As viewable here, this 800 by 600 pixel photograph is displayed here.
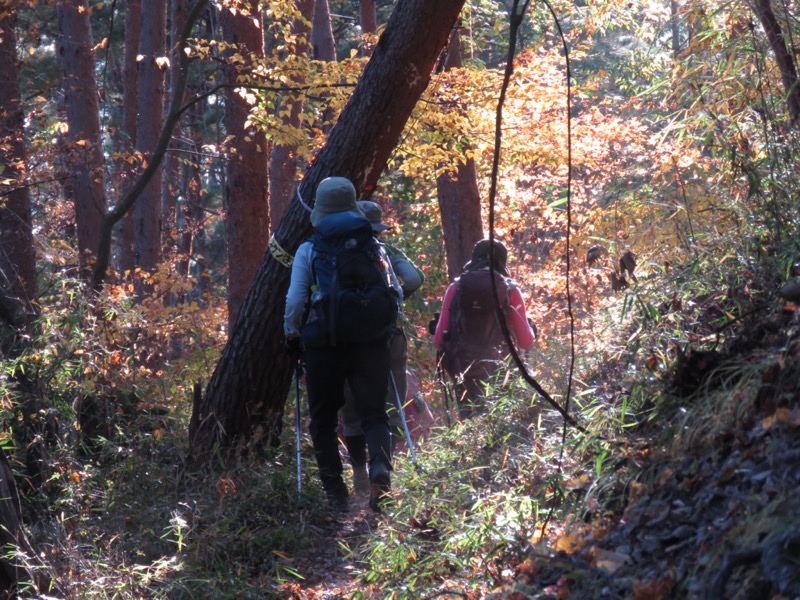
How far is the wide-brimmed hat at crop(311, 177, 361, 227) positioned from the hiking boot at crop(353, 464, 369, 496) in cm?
188

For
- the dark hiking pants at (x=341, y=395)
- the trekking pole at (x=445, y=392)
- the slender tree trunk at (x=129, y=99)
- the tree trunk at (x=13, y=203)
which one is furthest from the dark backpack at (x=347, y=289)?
the slender tree trunk at (x=129, y=99)

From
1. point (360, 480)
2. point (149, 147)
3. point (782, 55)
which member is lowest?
point (360, 480)

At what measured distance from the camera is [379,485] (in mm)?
5867

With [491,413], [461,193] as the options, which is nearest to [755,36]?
[491,413]

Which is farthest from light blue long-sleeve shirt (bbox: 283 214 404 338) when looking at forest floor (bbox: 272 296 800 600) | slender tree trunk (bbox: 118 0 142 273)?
slender tree trunk (bbox: 118 0 142 273)

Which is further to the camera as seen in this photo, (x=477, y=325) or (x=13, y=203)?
(x=13, y=203)

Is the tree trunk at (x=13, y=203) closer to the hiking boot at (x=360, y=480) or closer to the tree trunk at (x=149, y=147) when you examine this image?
the hiking boot at (x=360, y=480)

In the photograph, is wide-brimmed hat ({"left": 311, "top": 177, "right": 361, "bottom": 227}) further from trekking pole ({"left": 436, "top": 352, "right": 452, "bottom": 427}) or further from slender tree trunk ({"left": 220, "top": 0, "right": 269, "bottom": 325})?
slender tree trunk ({"left": 220, "top": 0, "right": 269, "bottom": 325})

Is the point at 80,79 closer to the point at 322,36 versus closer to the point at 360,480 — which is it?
the point at 322,36

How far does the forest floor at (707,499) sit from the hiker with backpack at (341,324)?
203 cm

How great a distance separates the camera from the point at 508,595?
137 inches

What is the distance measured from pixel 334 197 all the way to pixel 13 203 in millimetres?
4884

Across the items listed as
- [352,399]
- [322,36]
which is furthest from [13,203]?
[322,36]

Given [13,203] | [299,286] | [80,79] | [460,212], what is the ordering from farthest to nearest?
1. [80,79]
2. [460,212]
3. [13,203]
4. [299,286]
